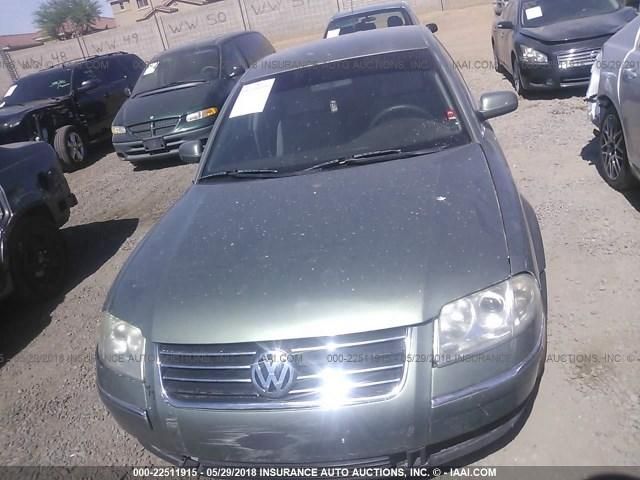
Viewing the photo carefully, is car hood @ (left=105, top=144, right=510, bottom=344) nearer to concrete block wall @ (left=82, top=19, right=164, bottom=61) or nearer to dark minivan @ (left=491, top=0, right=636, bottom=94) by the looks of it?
dark minivan @ (left=491, top=0, right=636, bottom=94)

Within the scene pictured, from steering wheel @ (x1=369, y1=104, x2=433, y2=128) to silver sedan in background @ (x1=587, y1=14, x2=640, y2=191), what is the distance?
73.4 inches

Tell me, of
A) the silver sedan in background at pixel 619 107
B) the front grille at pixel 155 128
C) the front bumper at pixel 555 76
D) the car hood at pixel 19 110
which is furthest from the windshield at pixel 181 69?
the silver sedan in background at pixel 619 107

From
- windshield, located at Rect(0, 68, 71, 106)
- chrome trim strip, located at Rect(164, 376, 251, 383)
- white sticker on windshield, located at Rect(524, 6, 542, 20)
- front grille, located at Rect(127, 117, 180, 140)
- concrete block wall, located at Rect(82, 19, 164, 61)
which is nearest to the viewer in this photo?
chrome trim strip, located at Rect(164, 376, 251, 383)

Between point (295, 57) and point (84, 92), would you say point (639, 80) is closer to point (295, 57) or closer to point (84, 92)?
point (295, 57)

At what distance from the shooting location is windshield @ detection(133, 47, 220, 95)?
846 centimetres

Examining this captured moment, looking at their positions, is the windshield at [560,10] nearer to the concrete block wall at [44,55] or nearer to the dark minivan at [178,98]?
the dark minivan at [178,98]

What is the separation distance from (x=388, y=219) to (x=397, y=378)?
2.48 feet

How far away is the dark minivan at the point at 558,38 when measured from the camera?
23.1 ft

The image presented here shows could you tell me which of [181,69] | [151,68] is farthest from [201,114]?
[151,68]

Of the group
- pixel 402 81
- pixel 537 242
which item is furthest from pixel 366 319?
pixel 402 81

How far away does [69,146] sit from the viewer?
9.09 metres

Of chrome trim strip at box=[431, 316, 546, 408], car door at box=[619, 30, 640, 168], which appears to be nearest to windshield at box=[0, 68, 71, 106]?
car door at box=[619, 30, 640, 168]

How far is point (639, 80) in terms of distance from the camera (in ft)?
12.7

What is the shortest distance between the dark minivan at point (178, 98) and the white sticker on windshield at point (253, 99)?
4068 millimetres
